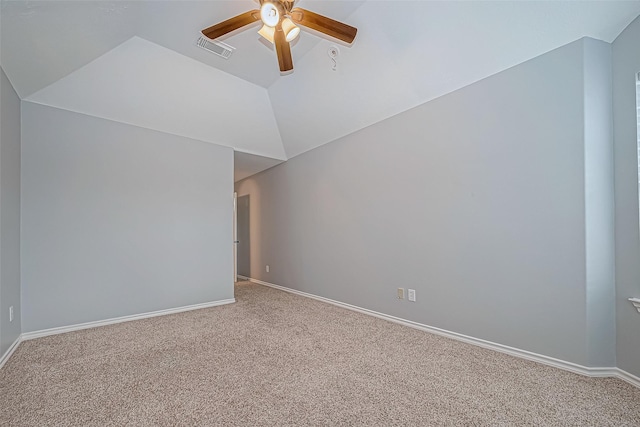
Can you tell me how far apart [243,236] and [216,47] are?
4.19 metres

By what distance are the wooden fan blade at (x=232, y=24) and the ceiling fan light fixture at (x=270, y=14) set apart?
10 centimetres

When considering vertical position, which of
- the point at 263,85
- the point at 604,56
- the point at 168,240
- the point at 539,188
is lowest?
the point at 168,240

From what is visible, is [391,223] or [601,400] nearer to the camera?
[601,400]

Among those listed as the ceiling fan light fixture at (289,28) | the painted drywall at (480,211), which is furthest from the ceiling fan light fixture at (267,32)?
the painted drywall at (480,211)

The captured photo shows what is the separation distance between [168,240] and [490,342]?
3804 millimetres

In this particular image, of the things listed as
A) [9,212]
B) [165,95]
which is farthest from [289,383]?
[165,95]

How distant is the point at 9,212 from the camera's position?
102 inches

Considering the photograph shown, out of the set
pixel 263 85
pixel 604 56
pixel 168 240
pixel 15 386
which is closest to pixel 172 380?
pixel 15 386

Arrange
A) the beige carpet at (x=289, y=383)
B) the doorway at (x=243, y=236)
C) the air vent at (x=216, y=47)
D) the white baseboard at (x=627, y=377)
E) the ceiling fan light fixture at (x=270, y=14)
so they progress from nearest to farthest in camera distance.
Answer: the beige carpet at (x=289, y=383)
the white baseboard at (x=627, y=377)
the ceiling fan light fixture at (x=270, y=14)
the air vent at (x=216, y=47)
the doorway at (x=243, y=236)

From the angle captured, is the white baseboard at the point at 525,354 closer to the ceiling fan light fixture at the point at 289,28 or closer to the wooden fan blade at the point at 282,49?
the wooden fan blade at the point at 282,49

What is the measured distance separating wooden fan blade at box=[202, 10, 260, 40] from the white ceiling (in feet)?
0.42

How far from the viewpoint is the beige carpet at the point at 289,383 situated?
1.64m

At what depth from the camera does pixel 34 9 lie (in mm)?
2031

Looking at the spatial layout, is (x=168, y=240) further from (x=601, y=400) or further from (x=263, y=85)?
(x=601, y=400)
